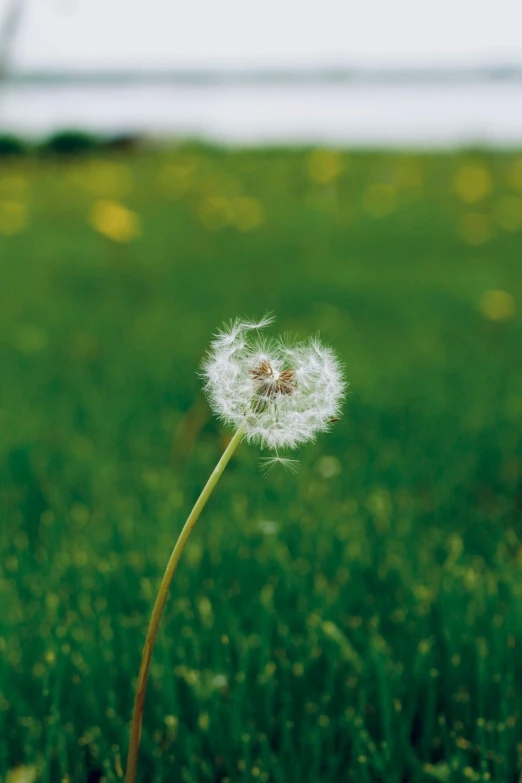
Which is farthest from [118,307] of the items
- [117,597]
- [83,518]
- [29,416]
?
[117,597]

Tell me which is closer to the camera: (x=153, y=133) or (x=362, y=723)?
(x=362, y=723)

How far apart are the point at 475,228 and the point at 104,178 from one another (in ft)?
10.5

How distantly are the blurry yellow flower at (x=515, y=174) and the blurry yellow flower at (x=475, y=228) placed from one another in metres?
0.96

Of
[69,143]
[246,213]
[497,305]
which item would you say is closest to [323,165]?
[246,213]

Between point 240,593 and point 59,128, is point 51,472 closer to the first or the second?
point 240,593

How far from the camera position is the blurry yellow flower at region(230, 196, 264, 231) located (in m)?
5.09

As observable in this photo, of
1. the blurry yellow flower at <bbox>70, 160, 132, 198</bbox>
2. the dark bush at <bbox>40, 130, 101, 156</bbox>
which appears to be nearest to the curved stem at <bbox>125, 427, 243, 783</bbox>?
the blurry yellow flower at <bbox>70, 160, 132, 198</bbox>

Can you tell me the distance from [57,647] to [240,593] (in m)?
0.35

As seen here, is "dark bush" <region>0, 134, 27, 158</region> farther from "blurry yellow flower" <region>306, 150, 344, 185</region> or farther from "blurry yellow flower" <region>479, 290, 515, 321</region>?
"blurry yellow flower" <region>479, 290, 515, 321</region>

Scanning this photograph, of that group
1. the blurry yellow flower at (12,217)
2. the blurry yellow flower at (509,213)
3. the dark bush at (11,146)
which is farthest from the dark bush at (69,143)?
the blurry yellow flower at (509,213)

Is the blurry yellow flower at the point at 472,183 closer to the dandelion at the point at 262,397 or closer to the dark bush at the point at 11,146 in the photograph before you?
the dark bush at the point at 11,146

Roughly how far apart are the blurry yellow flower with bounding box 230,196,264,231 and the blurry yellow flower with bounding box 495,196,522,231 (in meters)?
1.54

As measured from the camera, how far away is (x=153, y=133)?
29.1 ft

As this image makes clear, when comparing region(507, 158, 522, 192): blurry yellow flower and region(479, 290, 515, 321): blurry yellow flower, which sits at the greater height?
region(507, 158, 522, 192): blurry yellow flower
